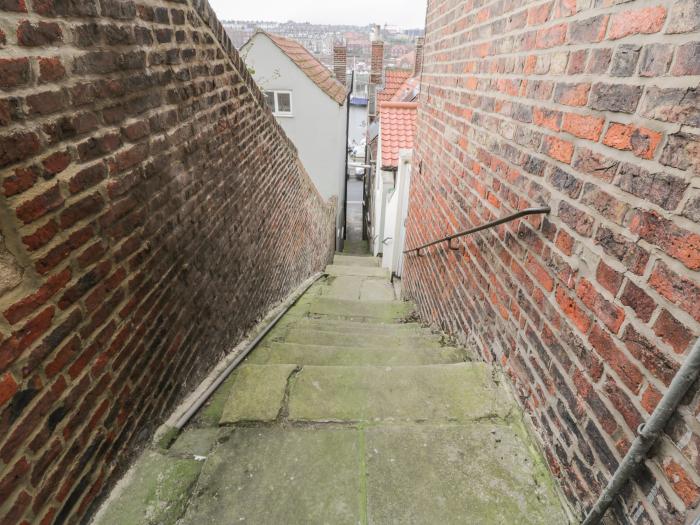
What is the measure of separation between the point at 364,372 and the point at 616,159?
5.76ft

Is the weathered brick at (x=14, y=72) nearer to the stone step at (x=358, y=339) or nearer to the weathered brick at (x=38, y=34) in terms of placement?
the weathered brick at (x=38, y=34)

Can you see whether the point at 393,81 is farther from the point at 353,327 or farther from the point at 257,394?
the point at 257,394

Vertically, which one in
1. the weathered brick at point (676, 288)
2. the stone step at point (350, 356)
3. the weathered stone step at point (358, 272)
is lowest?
the weathered stone step at point (358, 272)

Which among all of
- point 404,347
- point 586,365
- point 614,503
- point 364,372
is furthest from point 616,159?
point 404,347

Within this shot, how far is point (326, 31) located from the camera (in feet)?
265

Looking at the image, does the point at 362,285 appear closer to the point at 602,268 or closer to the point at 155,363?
the point at 155,363

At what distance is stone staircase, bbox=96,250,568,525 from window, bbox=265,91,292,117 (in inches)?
458

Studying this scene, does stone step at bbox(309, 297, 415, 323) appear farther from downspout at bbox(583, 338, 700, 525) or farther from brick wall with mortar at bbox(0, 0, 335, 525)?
downspout at bbox(583, 338, 700, 525)

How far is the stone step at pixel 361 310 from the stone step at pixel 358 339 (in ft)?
3.22

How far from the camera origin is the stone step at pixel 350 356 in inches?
115

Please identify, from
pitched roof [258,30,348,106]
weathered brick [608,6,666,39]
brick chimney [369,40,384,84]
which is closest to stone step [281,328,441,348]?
weathered brick [608,6,666,39]

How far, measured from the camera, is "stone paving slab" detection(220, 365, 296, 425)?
7.06 feet

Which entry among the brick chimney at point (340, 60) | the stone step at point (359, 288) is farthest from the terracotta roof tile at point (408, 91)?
the stone step at point (359, 288)

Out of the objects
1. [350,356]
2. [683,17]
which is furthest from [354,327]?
[683,17]
